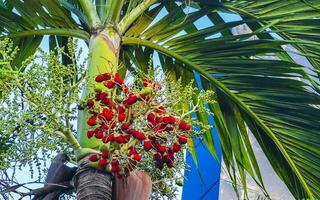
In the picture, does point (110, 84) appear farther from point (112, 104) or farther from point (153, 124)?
point (153, 124)

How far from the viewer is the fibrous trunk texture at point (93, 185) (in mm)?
2666

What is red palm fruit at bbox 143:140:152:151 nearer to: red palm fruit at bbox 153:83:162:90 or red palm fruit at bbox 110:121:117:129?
red palm fruit at bbox 110:121:117:129

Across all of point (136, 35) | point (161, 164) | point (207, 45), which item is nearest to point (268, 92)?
point (207, 45)

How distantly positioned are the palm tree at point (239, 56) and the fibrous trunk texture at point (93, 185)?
3.17ft

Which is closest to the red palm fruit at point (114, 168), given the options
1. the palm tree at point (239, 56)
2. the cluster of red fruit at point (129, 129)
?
the cluster of red fruit at point (129, 129)

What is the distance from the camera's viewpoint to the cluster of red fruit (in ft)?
8.75

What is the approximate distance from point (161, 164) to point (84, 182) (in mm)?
339

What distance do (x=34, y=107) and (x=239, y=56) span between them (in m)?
→ 1.44

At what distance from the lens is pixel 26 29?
389 cm

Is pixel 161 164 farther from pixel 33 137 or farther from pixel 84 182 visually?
pixel 33 137

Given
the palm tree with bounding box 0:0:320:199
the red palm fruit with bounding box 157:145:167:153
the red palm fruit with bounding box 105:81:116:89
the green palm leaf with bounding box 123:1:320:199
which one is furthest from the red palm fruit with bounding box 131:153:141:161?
the green palm leaf with bounding box 123:1:320:199

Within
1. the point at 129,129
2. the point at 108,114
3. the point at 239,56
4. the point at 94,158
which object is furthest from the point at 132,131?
the point at 239,56

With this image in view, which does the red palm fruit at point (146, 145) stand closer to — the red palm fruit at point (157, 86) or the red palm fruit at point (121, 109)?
the red palm fruit at point (121, 109)

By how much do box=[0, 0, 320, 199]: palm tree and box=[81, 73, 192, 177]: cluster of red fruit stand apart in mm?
774
